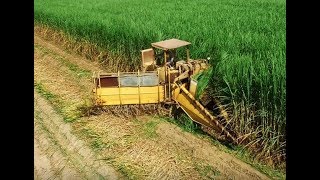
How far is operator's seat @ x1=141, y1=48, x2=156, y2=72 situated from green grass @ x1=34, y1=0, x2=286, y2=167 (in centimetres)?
100

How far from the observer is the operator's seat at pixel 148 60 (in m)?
9.14

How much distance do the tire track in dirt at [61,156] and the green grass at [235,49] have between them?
2.58 meters

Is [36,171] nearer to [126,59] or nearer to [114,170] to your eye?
[114,170]

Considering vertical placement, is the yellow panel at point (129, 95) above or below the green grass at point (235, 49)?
below

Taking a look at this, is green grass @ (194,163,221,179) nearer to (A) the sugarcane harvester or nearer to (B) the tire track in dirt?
(B) the tire track in dirt

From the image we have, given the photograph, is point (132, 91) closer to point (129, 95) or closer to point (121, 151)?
point (129, 95)

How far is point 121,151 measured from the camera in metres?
7.32

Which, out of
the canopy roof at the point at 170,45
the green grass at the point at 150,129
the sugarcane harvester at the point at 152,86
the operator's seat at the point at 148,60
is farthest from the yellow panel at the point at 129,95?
the operator's seat at the point at 148,60

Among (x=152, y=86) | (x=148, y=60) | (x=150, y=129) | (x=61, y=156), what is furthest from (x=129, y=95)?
(x=61, y=156)

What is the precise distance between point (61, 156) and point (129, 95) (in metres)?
1.88

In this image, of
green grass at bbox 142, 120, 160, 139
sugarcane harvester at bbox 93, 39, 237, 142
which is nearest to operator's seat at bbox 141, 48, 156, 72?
sugarcane harvester at bbox 93, 39, 237, 142

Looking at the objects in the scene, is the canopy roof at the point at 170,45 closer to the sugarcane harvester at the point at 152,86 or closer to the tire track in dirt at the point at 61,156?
the sugarcane harvester at the point at 152,86

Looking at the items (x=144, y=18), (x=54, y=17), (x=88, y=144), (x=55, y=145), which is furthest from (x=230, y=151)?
(x=54, y=17)

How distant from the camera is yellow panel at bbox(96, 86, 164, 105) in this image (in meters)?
8.25
